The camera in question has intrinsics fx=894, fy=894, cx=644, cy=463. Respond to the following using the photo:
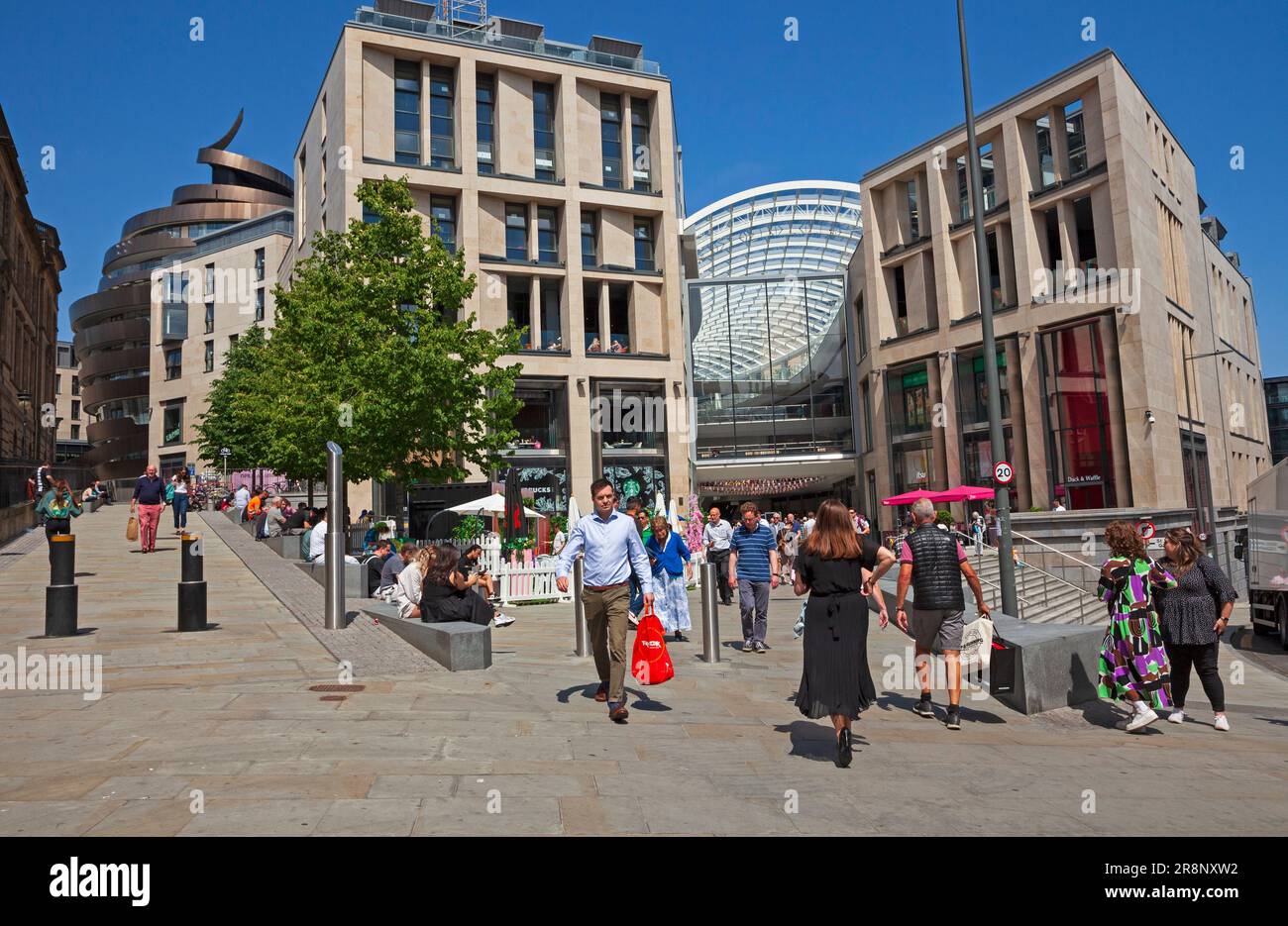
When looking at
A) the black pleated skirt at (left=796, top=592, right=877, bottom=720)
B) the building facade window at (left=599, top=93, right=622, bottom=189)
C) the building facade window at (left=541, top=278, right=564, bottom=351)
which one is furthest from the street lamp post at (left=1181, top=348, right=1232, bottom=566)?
the black pleated skirt at (left=796, top=592, right=877, bottom=720)

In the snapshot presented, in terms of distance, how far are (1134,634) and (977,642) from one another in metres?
1.34

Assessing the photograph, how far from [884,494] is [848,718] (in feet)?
135

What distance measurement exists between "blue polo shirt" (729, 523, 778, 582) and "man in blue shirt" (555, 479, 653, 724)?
14.4 feet

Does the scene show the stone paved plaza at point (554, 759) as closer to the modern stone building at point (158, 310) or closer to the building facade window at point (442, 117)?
the building facade window at point (442, 117)

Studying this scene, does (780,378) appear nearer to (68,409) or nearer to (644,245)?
(644,245)

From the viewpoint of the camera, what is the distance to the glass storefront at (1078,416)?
3469 centimetres

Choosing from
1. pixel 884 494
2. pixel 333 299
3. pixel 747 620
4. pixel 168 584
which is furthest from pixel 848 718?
pixel 884 494

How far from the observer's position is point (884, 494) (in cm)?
4581

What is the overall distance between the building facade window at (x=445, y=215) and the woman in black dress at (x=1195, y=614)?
33.0 m

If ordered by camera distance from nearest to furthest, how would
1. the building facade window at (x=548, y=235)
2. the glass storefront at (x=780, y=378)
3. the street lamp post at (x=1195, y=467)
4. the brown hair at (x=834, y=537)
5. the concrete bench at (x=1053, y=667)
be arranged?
the brown hair at (x=834, y=537) → the concrete bench at (x=1053, y=667) → the street lamp post at (x=1195, y=467) → the building facade window at (x=548, y=235) → the glass storefront at (x=780, y=378)

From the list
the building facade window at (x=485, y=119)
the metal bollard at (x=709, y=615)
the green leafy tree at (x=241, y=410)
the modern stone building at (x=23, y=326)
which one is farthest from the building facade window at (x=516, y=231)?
the metal bollard at (x=709, y=615)

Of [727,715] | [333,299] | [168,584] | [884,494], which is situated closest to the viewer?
[727,715]

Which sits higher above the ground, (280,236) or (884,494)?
(280,236)
